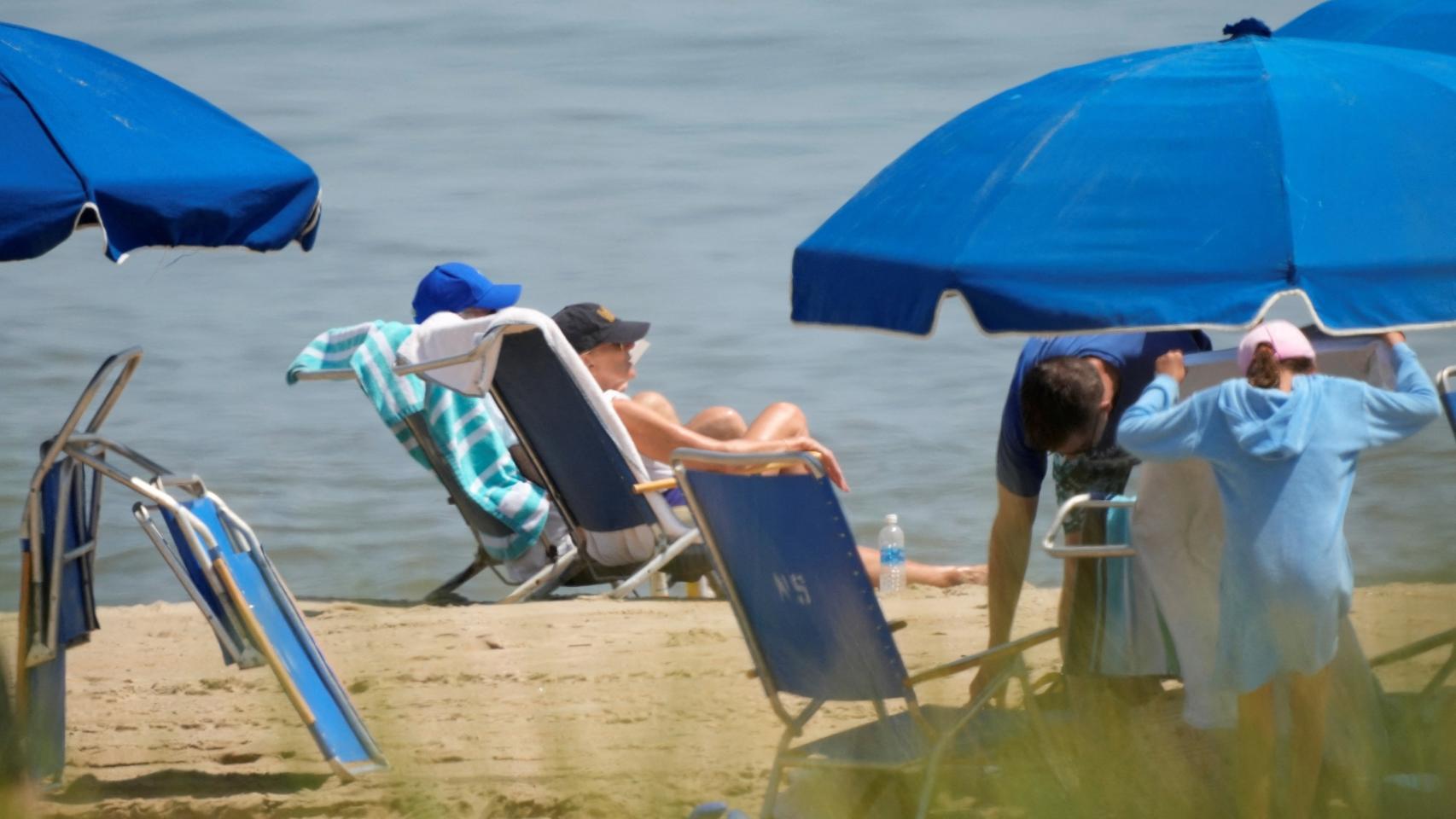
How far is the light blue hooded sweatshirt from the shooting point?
11.2 ft

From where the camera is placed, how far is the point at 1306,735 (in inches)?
137

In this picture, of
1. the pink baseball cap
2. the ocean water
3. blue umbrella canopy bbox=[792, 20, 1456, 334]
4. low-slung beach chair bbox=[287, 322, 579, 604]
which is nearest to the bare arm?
low-slung beach chair bbox=[287, 322, 579, 604]

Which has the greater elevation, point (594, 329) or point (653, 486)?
point (594, 329)

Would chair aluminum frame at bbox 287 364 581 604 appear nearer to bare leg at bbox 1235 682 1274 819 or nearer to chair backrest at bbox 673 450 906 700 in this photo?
chair backrest at bbox 673 450 906 700

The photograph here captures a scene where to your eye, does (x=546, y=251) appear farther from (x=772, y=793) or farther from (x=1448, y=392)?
(x=1448, y=392)

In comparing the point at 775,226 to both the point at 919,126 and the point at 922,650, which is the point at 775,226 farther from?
the point at 922,650

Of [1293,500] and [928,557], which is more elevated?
[1293,500]

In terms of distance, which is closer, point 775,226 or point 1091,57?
point 775,226

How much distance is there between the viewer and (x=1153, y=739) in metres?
3.84

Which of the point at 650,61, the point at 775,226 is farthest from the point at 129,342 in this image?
the point at 650,61

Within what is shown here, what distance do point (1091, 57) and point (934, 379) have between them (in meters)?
7.22

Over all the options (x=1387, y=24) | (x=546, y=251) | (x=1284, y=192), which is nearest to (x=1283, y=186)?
(x=1284, y=192)

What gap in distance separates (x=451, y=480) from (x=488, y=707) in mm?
1339

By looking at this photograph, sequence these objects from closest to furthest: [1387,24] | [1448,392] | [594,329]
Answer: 1. [1448,392]
2. [1387,24]
3. [594,329]
